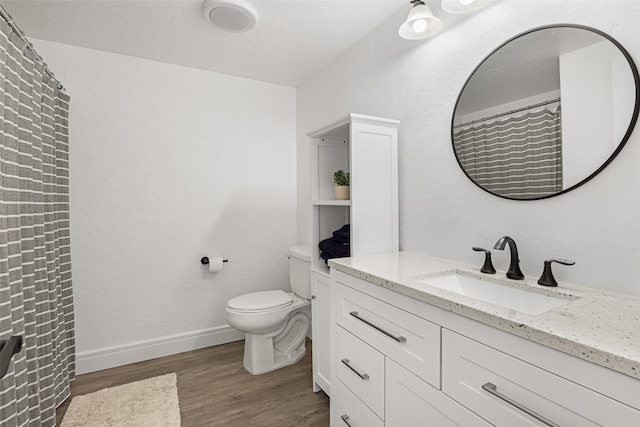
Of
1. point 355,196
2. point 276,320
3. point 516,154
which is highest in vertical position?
point 516,154

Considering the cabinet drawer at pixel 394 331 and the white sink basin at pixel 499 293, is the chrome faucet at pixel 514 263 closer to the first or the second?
the white sink basin at pixel 499 293

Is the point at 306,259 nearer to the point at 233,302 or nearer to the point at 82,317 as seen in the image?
the point at 233,302

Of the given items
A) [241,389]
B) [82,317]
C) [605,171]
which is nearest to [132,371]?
[82,317]

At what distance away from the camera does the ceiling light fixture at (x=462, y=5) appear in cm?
128

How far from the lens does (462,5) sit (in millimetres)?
1302

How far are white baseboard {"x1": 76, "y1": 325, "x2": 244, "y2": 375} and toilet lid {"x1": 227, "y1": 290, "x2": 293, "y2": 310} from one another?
0.62 m

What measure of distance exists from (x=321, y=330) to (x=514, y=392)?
4.11 ft

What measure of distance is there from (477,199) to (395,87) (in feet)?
2.84

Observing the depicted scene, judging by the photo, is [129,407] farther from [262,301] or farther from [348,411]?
[348,411]

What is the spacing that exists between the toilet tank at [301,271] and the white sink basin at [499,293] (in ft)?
3.79

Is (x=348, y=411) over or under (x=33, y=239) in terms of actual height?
under

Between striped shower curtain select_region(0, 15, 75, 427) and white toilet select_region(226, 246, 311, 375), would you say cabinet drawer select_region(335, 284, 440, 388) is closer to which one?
white toilet select_region(226, 246, 311, 375)

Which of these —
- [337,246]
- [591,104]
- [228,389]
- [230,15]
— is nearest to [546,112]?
[591,104]

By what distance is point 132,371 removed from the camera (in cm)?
229
